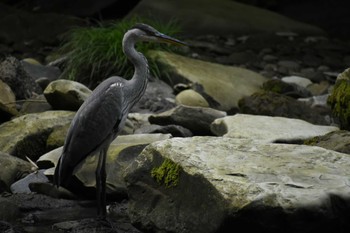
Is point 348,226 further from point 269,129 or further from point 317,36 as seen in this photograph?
point 317,36

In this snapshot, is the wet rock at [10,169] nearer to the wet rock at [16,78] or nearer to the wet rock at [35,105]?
the wet rock at [35,105]

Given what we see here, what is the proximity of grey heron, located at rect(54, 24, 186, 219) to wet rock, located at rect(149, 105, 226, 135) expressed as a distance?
55.8 inches

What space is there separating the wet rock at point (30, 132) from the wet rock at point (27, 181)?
21.8 inches

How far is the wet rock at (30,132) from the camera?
6.55 metres

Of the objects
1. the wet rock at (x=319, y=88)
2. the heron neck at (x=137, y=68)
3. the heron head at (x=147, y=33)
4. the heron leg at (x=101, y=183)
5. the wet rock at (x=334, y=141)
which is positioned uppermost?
the heron head at (x=147, y=33)

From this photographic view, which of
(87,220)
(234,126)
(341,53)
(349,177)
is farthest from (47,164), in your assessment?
(341,53)

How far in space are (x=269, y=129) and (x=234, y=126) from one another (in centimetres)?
28

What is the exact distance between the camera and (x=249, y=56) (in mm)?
10867

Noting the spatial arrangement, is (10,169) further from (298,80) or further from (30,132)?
(298,80)

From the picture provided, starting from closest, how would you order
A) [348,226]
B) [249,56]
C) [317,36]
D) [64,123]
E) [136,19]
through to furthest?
[348,226] < [64,123] < [136,19] < [249,56] < [317,36]

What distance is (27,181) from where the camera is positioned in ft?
19.6

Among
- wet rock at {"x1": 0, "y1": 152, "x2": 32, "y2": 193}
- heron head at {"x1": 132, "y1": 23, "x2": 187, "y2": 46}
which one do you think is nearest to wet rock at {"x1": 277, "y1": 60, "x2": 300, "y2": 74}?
heron head at {"x1": 132, "y1": 23, "x2": 187, "y2": 46}

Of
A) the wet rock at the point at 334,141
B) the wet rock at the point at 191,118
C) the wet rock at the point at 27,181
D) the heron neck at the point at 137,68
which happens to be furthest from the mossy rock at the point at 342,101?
the wet rock at the point at 27,181

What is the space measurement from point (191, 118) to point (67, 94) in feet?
3.61
